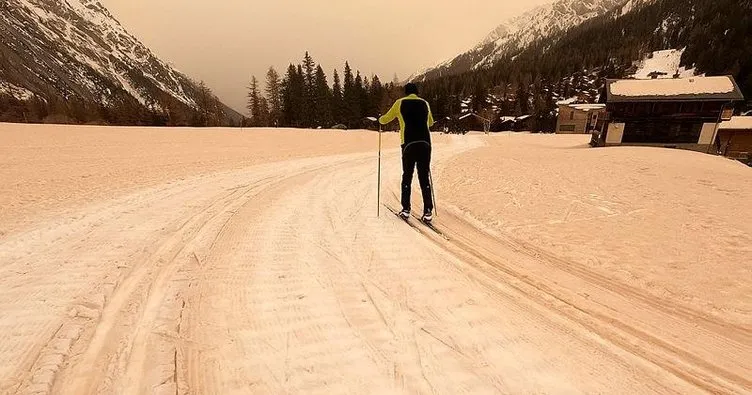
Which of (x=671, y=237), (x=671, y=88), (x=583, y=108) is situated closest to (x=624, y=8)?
(x=583, y=108)

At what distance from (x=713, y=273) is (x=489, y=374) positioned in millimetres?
3346

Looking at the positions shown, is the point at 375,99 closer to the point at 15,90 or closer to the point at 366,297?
the point at 366,297

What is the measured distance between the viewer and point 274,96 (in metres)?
65.4

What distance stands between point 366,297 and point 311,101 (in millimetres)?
62727

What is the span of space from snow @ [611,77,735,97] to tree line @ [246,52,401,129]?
41.2m

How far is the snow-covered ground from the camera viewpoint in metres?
2.20

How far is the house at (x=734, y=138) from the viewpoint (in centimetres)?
3491

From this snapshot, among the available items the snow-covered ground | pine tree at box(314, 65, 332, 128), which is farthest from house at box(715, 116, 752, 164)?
pine tree at box(314, 65, 332, 128)

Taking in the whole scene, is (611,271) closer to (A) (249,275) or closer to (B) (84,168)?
(A) (249,275)

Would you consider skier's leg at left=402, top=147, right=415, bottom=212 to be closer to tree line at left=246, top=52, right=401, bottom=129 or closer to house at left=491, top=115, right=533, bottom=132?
tree line at left=246, top=52, right=401, bottom=129

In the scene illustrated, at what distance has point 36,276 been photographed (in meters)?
3.35

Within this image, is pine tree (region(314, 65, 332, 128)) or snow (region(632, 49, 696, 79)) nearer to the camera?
pine tree (region(314, 65, 332, 128))

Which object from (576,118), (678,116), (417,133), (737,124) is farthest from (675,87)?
(417,133)

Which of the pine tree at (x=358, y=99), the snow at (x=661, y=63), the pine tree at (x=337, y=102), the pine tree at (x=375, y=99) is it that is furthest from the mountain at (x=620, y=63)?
the pine tree at (x=337, y=102)
